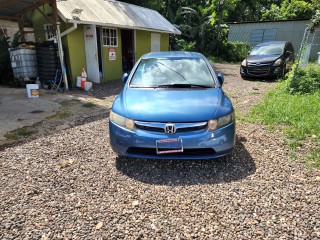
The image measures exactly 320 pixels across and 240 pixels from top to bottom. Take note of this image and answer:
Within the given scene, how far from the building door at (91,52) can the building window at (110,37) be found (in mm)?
1100

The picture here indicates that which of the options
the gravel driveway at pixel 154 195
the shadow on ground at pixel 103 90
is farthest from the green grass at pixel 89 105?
the gravel driveway at pixel 154 195

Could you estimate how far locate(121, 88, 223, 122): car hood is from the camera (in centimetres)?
306

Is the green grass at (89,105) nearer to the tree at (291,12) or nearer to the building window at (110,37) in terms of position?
the building window at (110,37)

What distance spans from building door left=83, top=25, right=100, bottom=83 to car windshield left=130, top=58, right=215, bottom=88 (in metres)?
5.99

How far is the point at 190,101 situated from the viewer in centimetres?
336

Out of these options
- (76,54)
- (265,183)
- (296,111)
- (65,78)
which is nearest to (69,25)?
(76,54)

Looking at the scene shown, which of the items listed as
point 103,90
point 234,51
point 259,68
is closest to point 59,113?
point 103,90

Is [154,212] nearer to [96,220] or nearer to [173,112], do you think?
[96,220]

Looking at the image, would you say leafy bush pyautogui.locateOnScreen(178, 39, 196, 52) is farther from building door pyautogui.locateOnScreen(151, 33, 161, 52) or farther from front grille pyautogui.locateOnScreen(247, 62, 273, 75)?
front grille pyautogui.locateOnScreen(247, 62, 273, 75)

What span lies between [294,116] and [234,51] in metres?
18.5

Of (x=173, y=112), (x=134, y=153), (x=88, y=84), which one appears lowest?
(x=88, y=84)

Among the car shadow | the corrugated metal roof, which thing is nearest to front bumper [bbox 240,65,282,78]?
the corrugated metal roof

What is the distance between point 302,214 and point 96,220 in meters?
2.20

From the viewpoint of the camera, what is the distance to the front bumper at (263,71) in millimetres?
10279
